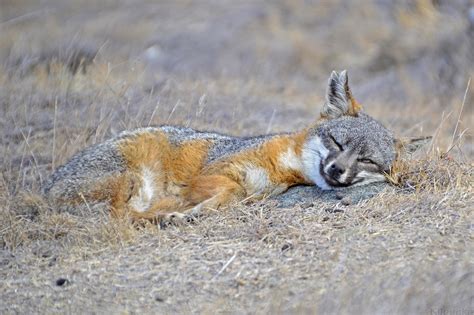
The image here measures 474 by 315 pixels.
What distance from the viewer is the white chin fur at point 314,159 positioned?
6578 mm

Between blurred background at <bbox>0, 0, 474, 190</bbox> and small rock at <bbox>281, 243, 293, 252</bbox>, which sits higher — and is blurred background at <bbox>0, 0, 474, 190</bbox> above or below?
below

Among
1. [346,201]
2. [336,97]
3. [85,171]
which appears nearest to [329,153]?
[346,201]

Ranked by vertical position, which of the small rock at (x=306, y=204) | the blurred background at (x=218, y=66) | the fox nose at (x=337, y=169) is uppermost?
the fox nose at (x=337, y=169)

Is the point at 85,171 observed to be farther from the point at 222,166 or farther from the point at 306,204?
the point at 306,204

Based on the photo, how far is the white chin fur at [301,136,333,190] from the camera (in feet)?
21.6

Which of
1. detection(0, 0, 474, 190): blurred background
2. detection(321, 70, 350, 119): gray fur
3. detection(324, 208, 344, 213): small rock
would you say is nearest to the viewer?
detection(324, 208, 344, 213): small rock

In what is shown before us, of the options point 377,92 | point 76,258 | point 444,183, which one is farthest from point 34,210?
point 377,92

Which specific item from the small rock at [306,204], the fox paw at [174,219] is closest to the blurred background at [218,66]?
the small rock at [306,204]

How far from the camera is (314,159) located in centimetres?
663

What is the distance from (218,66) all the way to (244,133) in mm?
4926

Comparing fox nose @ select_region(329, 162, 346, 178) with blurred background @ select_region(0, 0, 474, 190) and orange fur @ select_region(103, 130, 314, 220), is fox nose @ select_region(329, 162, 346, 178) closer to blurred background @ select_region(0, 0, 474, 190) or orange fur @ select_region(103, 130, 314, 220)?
orange fur @ select_region(103, 130, 314, 220)

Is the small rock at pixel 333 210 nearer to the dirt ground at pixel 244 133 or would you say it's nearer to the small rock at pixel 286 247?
the dirt ground at pixel 244 133

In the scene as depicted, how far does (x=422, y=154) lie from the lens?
762 centimetres

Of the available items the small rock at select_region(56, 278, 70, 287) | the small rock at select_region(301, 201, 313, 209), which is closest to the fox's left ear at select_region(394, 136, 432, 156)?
the small rock at select_region(301, 201, 313, 209)
